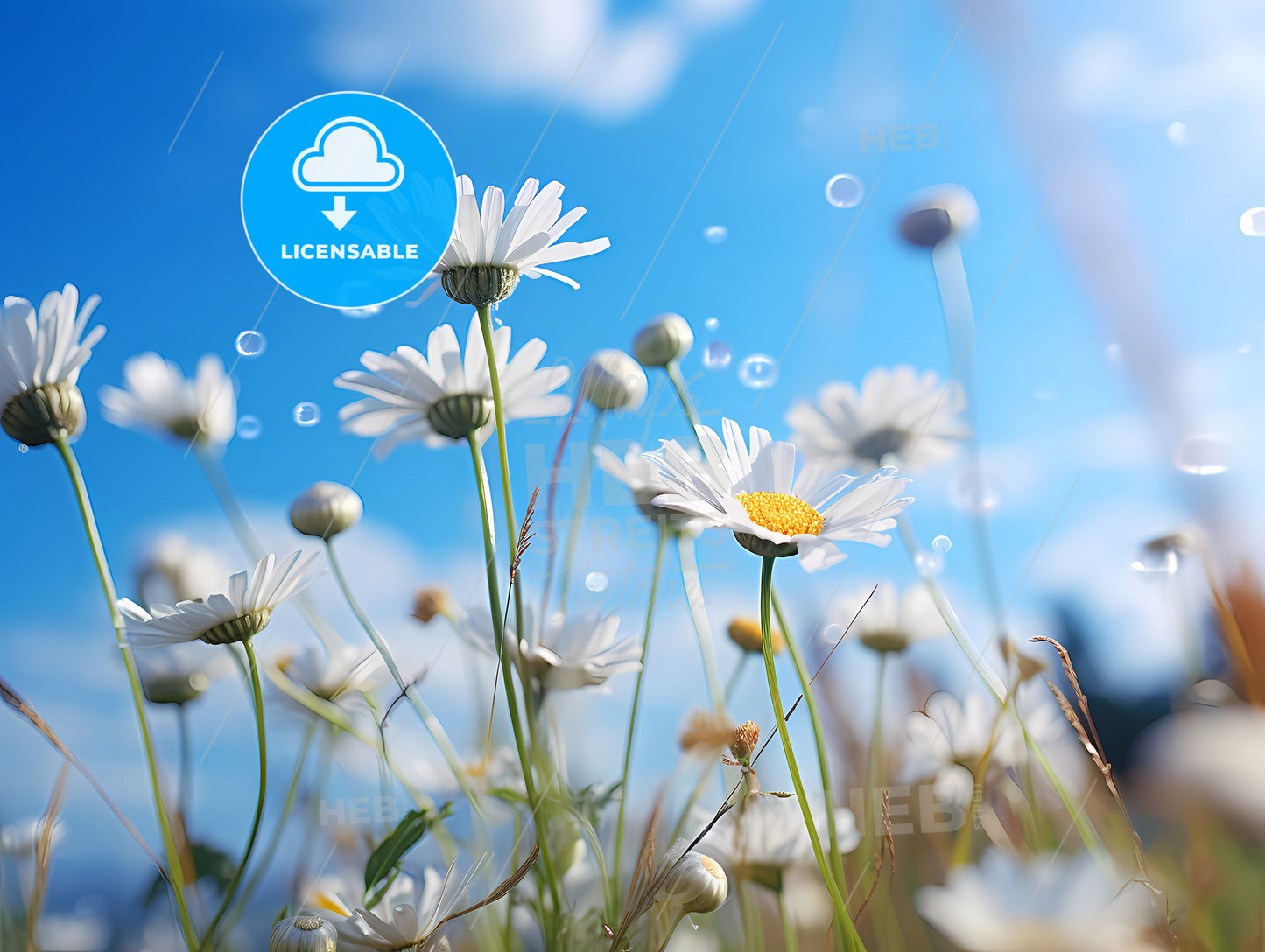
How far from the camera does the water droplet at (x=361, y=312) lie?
0.53 metres

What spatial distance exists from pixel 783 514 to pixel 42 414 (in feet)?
1.56

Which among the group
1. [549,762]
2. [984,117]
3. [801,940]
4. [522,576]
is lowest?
[801,940]

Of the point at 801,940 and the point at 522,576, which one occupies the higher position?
the point at 522,576

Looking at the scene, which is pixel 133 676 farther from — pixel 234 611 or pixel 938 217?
pixel 938 217

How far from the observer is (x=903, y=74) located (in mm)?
568

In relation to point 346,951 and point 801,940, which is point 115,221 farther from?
point 801,940

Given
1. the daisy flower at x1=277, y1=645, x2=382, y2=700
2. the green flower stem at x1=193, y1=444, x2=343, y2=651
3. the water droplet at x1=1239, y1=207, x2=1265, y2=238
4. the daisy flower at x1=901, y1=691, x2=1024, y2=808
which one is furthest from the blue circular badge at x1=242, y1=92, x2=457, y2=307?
the water droplet at x1=1239, y1=207, x2=1265, y2=238

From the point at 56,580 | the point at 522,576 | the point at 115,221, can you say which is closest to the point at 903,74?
the point at 522,576

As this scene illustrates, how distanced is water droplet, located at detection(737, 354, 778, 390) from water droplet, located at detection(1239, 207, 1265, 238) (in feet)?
1.24

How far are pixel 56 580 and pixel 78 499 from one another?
55mm

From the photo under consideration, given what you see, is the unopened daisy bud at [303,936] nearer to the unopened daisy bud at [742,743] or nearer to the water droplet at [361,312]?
the unopened daisy bud at [742,743]

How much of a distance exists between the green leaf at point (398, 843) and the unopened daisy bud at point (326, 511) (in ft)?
0.62

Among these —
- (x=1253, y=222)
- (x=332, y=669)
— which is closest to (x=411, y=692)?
(x=332, y=669)

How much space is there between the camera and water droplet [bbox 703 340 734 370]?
1.77 feet
